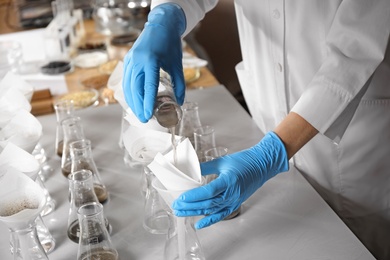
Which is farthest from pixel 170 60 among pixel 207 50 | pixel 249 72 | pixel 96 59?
pixel 207 50

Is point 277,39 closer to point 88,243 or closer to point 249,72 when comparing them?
point 249,72

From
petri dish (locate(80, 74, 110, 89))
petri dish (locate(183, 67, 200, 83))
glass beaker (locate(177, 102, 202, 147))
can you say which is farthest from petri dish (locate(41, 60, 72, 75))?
glass beaker (locate(177, 102, 202, 147))

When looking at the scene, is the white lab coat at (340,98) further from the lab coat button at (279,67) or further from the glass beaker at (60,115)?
the glass beaker at (60,115)

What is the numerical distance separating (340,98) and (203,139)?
386mm

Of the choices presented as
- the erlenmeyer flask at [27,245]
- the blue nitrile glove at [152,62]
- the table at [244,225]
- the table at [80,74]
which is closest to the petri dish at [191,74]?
the table at [80,74]

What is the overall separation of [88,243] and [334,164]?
84cm

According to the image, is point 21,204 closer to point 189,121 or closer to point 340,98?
point 189,121

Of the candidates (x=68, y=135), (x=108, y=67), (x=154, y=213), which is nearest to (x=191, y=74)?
(x=108, y=67)

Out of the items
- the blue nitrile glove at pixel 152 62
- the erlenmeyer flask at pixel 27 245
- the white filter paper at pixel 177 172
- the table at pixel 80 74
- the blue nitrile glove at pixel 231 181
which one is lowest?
the table at pixel 80 74

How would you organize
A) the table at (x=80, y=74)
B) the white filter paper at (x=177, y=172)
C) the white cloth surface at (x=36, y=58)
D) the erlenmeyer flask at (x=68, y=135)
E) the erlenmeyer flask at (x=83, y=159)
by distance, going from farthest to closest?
the white cloth surface at (x=36, y=58) → the table at (x=80, y=74) → the erlenmeyer flask at (x=68, y=135) → the erlenmeyer flask at (x=83, y=159) → the white filter paper at (x=177, y=172)

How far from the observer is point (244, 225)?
4.44 feet

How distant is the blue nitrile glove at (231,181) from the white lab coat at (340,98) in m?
0.16

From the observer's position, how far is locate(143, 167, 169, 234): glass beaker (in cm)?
136

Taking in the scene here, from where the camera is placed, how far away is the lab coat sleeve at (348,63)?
1399mm
